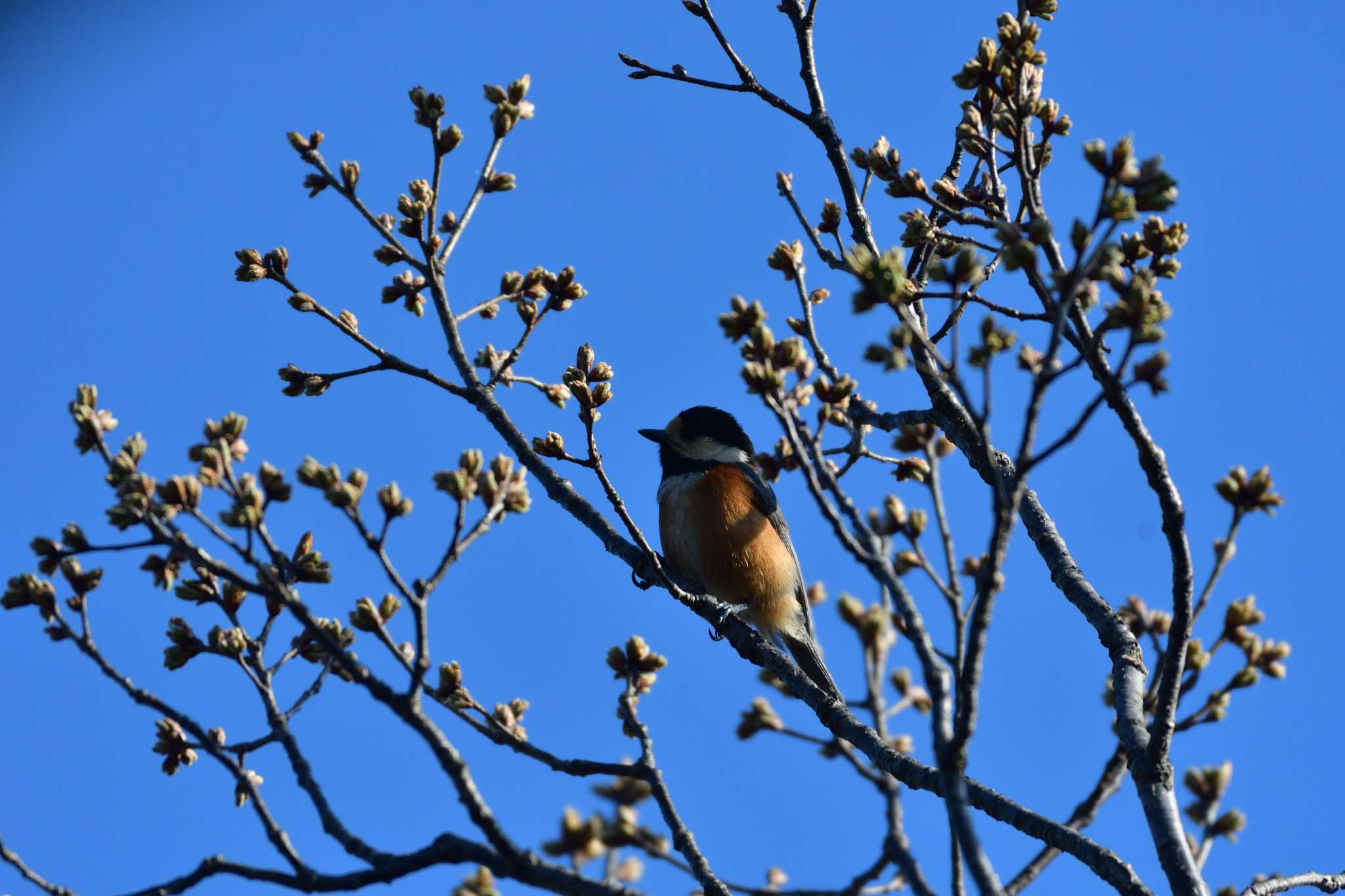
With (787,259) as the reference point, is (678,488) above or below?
above

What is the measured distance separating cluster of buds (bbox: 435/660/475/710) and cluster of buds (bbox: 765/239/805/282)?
1.80m

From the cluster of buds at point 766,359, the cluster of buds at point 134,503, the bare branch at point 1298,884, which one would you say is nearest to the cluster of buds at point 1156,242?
the cluster of buds at point 766,359

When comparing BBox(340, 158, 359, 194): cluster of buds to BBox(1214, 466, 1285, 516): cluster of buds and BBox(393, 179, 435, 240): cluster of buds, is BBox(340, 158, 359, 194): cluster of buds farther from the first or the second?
BBox(1214, 466, 1285, 516): cluster of buds

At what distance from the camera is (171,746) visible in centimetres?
411

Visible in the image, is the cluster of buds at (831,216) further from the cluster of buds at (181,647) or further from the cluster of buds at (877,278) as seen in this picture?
the cluster of buds at (181,647)

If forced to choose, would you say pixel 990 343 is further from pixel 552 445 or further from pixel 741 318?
pixel 552 445

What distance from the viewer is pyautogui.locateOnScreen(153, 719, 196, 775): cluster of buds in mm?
4105

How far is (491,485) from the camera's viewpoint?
370 cm

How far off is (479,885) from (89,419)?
1780 mm

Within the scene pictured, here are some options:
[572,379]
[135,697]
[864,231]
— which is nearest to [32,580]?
[135,697]

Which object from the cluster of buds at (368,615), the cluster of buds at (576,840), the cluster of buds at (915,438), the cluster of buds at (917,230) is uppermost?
the cluster of buds at (917,230)

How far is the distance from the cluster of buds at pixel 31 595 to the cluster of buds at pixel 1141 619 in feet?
12.6

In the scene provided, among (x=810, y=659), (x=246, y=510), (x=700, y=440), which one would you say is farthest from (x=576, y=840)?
(x=700, y=440)

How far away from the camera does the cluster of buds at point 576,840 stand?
3004 mm
